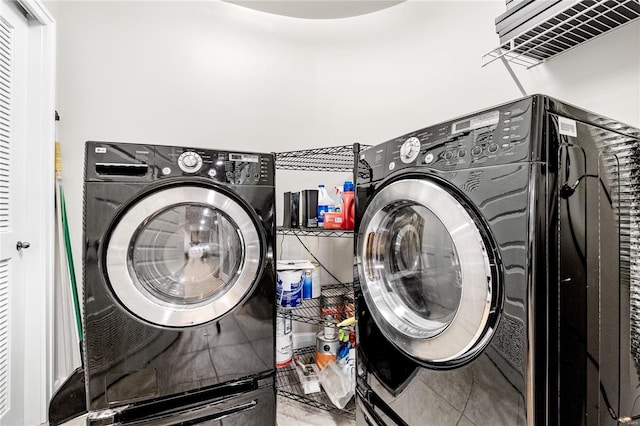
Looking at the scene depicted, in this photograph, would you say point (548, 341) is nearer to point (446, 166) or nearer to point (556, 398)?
point (556, 398)

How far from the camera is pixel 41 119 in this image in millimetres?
1604

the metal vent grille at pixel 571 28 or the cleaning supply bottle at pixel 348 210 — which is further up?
the metal vent grille at pixel 571 28

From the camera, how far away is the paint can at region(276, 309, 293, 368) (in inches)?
70.1

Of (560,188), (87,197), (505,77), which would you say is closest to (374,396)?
(560,188)

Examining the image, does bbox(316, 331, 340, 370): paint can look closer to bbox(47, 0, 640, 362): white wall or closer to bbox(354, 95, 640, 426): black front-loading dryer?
bbox(354, 95, 640, 426): black front-loading dryer

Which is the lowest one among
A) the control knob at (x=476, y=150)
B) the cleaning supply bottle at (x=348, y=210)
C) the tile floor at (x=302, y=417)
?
the tile floor at (x=302, y=417)

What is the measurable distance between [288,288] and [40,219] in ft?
4.37

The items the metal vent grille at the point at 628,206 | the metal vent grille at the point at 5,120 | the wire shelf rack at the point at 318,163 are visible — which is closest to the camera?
the metal vent grille at the point at 628,206

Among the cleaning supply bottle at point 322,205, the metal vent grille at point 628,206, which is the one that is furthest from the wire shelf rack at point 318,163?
the metal vent grille at point 628,206

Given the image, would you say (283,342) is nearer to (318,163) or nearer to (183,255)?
(183,255)

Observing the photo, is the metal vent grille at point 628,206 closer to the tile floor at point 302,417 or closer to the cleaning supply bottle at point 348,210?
the cleaning supply bottle at point 348,210

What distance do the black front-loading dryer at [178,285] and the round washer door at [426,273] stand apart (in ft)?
1.60

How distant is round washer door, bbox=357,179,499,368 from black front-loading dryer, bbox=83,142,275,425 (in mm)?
489

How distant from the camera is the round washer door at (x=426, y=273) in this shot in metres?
0.81
